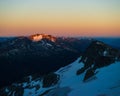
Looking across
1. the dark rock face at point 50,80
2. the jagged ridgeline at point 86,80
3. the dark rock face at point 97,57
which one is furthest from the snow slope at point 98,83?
the dark rock face at point 97,57

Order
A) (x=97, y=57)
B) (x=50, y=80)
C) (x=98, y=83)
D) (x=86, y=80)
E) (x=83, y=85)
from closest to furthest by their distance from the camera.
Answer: (x=98, y=83) < (x=83, y=85) < (x=86, y=80) < (x=50, y=80) < (x=97, y=57)

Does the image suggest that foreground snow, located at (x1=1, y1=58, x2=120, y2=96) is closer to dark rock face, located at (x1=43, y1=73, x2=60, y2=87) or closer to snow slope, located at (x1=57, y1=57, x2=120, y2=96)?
snow slope, located at (x1=57, y1=57, x2=120, y2=96)

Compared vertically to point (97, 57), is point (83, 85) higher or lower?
lower

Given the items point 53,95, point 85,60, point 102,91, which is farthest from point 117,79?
point 85,60

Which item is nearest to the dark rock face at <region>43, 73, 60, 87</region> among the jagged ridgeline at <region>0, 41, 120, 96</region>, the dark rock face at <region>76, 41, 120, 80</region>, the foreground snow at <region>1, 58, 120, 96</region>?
the jagged ridgeline at <region>0, 41, 120, 96</region>

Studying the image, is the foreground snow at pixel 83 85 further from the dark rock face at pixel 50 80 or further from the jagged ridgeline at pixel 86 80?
the dark rock face at pixel 50 80

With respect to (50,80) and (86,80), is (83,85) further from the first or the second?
(50,80)

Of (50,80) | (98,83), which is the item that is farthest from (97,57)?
(98,83)
